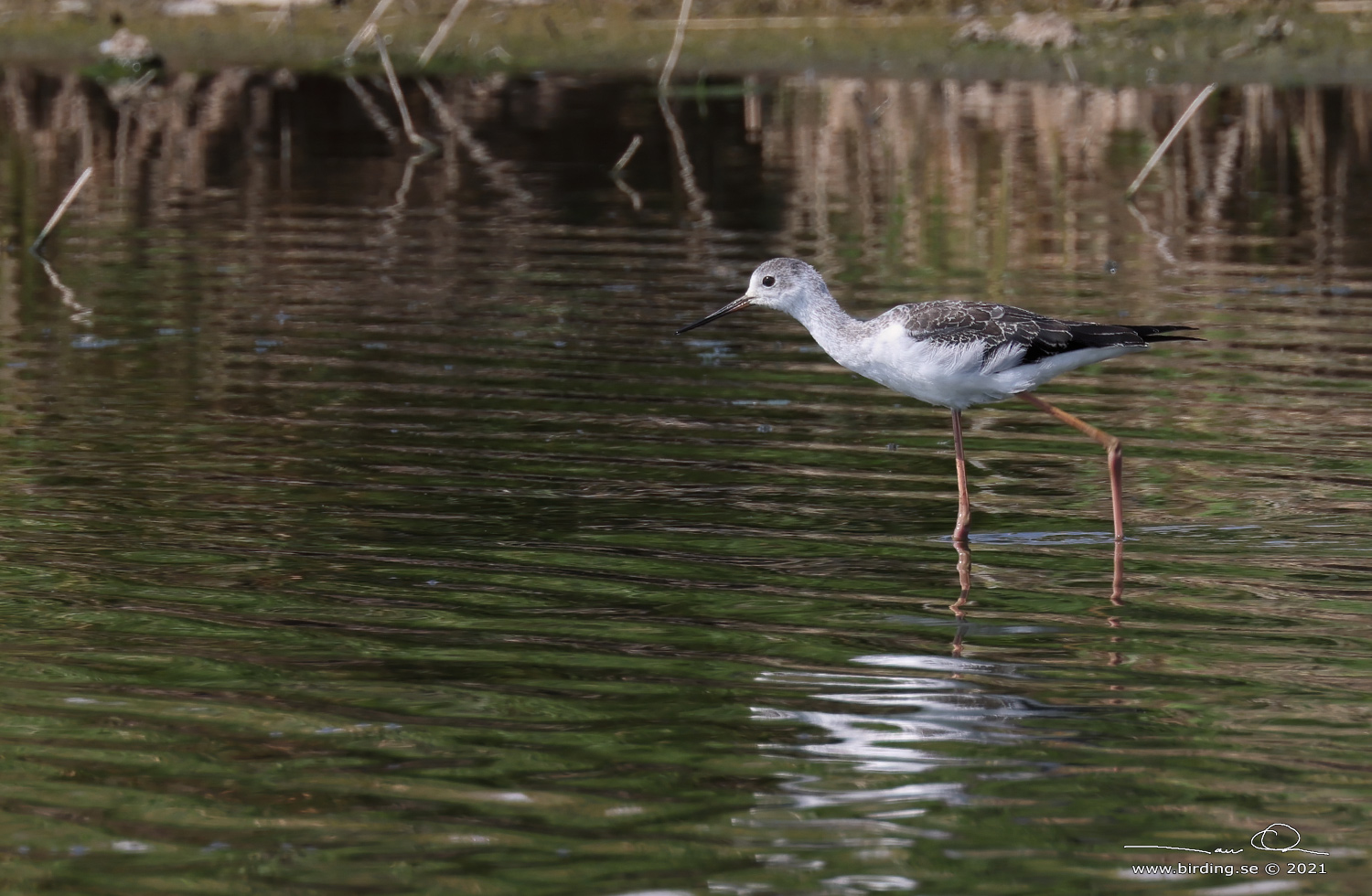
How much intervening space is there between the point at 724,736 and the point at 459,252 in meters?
10.6

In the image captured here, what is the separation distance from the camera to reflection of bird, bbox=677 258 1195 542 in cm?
809

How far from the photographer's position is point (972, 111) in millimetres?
25875

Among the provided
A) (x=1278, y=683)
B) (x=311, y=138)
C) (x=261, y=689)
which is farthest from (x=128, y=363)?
(x=311, y=138)

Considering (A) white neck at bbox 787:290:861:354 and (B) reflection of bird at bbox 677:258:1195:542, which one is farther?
(A) white neck at bbox 787:290:861:354

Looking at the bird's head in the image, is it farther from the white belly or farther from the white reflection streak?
the white reflection streak

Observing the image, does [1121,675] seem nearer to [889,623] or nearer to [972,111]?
[889,623]

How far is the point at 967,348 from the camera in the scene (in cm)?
806

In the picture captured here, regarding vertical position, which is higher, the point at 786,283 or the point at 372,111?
the point at 372,111

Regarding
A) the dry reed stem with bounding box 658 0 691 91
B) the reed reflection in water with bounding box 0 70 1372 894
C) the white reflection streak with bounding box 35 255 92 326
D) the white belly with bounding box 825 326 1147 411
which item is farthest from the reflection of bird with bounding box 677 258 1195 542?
the dry reed stem with bounding box 658 0 691 91
